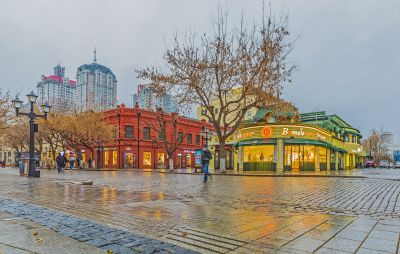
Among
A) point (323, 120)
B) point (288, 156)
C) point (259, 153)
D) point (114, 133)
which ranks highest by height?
point (323, 120)

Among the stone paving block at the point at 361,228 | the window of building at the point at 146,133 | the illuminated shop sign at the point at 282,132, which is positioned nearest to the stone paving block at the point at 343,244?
the stone paving block at the point at 361,228

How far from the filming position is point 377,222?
5.37 meters

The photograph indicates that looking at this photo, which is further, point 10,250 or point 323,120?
point 323,120

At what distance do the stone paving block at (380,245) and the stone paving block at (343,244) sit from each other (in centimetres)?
11

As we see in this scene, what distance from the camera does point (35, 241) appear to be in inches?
161

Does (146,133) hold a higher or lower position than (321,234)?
higher

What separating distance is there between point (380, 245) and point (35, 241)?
4.51m

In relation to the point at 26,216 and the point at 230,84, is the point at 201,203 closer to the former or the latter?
the point at 26,216

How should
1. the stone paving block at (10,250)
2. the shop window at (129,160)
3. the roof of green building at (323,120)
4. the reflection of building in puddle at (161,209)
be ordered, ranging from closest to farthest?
the stone paving block at (10,250) → the reflection of building in puddle at (161,209) → the roof of green building at (323,120) → the shop window at (129,160)

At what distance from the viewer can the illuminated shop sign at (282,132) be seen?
28781 mm

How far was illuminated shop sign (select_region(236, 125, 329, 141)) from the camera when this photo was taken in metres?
28.8

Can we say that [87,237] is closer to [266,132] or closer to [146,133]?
[266,132]

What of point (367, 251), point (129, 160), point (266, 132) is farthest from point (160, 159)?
point (367, 251)

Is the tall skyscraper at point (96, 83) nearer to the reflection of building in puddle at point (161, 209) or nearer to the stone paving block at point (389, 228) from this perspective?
the reflection of building in puddle at point (161, 209)
